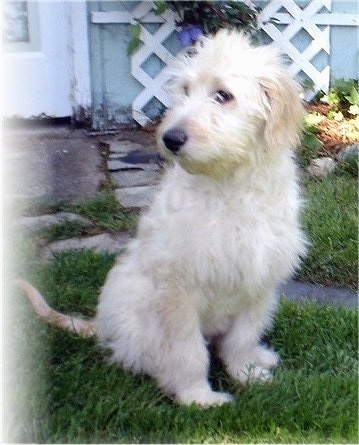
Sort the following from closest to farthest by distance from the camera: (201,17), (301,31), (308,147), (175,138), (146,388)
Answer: (175,138)
(146,388)
(308,147)
(201,17)
(301,31)

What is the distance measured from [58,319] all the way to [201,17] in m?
3.70

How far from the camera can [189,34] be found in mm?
6188

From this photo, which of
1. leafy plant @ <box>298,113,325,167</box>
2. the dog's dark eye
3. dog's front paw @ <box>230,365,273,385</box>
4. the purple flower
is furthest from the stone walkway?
the dog's dark eye

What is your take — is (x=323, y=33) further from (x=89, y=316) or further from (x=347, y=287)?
(x=89, y=316)

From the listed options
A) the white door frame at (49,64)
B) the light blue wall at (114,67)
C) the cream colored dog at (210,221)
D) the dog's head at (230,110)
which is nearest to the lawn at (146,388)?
the cream colored dog at (210,221)

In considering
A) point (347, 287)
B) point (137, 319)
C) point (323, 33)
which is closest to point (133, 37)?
point (323, 33)

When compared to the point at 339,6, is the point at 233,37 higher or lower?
higher

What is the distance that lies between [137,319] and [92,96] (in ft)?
12.3

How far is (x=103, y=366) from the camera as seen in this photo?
3189mm

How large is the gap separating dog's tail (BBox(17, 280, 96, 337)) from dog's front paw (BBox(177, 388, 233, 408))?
1.81 ft

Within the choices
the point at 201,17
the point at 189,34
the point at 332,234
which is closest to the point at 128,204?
the point at 332,234

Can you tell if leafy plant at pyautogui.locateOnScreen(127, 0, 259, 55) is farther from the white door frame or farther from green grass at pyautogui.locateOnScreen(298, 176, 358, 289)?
green grass at pyautogui.locateOnScreen(298, 176, 358, 289)

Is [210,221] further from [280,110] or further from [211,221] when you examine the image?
[280,110]

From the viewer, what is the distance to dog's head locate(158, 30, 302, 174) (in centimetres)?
272
